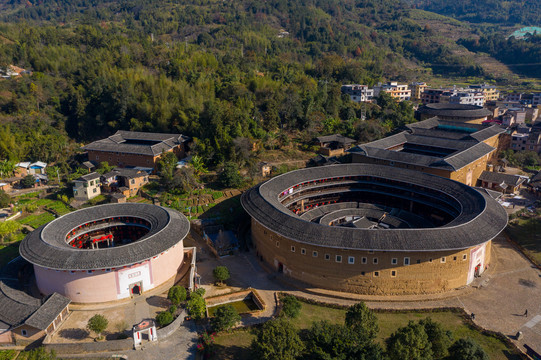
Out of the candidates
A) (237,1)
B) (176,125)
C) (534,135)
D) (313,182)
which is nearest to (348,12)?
(237,1)

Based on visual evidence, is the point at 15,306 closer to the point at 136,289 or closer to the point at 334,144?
the point at 136,289

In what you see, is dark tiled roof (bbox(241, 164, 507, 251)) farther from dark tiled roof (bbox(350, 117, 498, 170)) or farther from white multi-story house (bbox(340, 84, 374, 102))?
white multi-story house (bbox(340, 84, 374, 102))

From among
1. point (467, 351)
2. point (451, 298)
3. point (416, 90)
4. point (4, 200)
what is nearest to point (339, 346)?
point (467, 351)

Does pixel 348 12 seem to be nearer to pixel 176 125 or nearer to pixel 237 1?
pixel 237 1

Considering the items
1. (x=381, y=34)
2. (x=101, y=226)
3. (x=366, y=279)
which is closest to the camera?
(x=366, y=279)

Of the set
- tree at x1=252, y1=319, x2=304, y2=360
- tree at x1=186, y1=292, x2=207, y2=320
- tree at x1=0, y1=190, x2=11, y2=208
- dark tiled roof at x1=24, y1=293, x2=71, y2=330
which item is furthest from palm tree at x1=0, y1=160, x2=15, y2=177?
tree at x1=252, y1=319, x2=304, y2=360

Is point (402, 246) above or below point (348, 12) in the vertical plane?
below
